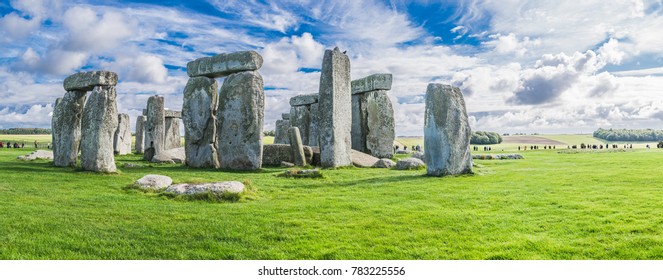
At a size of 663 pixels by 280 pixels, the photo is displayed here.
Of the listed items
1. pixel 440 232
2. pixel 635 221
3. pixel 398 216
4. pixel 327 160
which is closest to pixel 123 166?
pixel 327 160

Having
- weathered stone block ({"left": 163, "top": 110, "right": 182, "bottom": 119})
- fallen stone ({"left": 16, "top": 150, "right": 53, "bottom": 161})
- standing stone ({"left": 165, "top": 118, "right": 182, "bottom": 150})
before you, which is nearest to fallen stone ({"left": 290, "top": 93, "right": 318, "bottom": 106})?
weathered stone block ({"left": 163, "top": 110, "right": 182, "bottom": 119})

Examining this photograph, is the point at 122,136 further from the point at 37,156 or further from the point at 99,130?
the point at 99,130

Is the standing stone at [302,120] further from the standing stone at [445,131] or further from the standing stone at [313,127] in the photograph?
the standing stone at [445,131]

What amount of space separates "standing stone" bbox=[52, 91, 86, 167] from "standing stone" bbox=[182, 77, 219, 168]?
11.3ft

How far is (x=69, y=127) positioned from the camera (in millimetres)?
16078

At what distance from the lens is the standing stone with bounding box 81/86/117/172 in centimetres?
1384

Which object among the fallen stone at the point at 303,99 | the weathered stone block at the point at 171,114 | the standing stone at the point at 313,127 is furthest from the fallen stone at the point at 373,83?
the weathered stone block at the point at 171,114

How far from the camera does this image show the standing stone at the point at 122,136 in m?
26.6

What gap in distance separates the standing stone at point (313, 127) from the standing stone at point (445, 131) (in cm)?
1232

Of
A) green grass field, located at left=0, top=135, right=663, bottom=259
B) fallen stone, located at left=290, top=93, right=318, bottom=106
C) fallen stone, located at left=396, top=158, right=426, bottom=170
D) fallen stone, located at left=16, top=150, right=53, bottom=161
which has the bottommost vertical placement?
green grass field, located at left=0, top=135, right=663, bottom=259

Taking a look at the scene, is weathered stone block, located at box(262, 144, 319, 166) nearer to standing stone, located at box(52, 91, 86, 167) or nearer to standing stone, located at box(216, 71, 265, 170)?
standing stone, located at box(216, 71, 265, 170)

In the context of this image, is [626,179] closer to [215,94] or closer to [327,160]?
[327,160]

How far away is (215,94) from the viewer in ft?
59.8

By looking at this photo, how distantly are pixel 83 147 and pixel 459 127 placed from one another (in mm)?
10212
